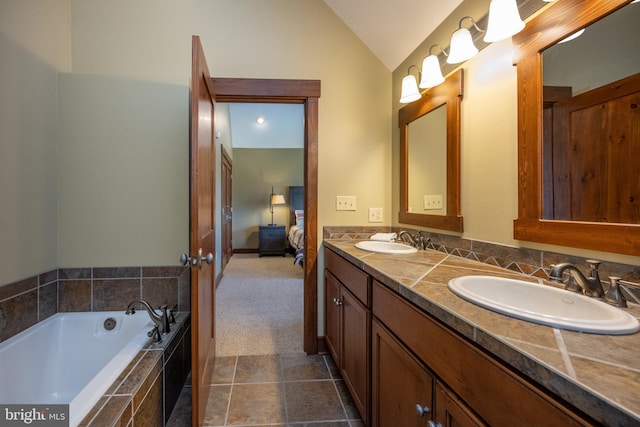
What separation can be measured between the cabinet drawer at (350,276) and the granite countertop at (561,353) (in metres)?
0.39

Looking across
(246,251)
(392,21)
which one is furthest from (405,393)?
(246,251)

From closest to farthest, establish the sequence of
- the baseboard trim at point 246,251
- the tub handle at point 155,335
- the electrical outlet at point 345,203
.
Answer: the tub handle at point 155,335 → the electrical outlet at point 345,203 → the baseboard trim at point 246,251

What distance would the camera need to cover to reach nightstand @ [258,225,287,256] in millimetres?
6305

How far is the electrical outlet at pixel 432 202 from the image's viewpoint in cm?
172

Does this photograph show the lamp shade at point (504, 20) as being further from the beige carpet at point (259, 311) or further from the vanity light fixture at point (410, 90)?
the beige carpet at point (259, 311)

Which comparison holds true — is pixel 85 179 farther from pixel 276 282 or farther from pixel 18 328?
pixel 276 282

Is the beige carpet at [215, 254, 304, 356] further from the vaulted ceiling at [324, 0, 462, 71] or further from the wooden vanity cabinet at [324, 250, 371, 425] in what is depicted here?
the vaulted ceiling at [324, 0, 462, 71]

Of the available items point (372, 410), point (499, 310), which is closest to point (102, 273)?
point (372, 410)

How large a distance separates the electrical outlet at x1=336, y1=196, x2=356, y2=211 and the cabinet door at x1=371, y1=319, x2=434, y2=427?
1.11m

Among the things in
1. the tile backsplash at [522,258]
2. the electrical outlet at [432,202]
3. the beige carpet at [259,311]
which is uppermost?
the electrical outlet at [432,202]

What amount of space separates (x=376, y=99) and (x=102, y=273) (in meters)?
2.36

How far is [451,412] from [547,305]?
0.47 meters

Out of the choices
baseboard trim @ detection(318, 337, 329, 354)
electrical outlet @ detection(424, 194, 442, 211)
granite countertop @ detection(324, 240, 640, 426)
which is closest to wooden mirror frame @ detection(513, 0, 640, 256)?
granite countertop @ detection(324, 240, 640, 426)

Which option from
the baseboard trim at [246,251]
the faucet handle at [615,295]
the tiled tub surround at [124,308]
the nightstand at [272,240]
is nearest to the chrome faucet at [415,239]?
the faucet handle at [615,295]
